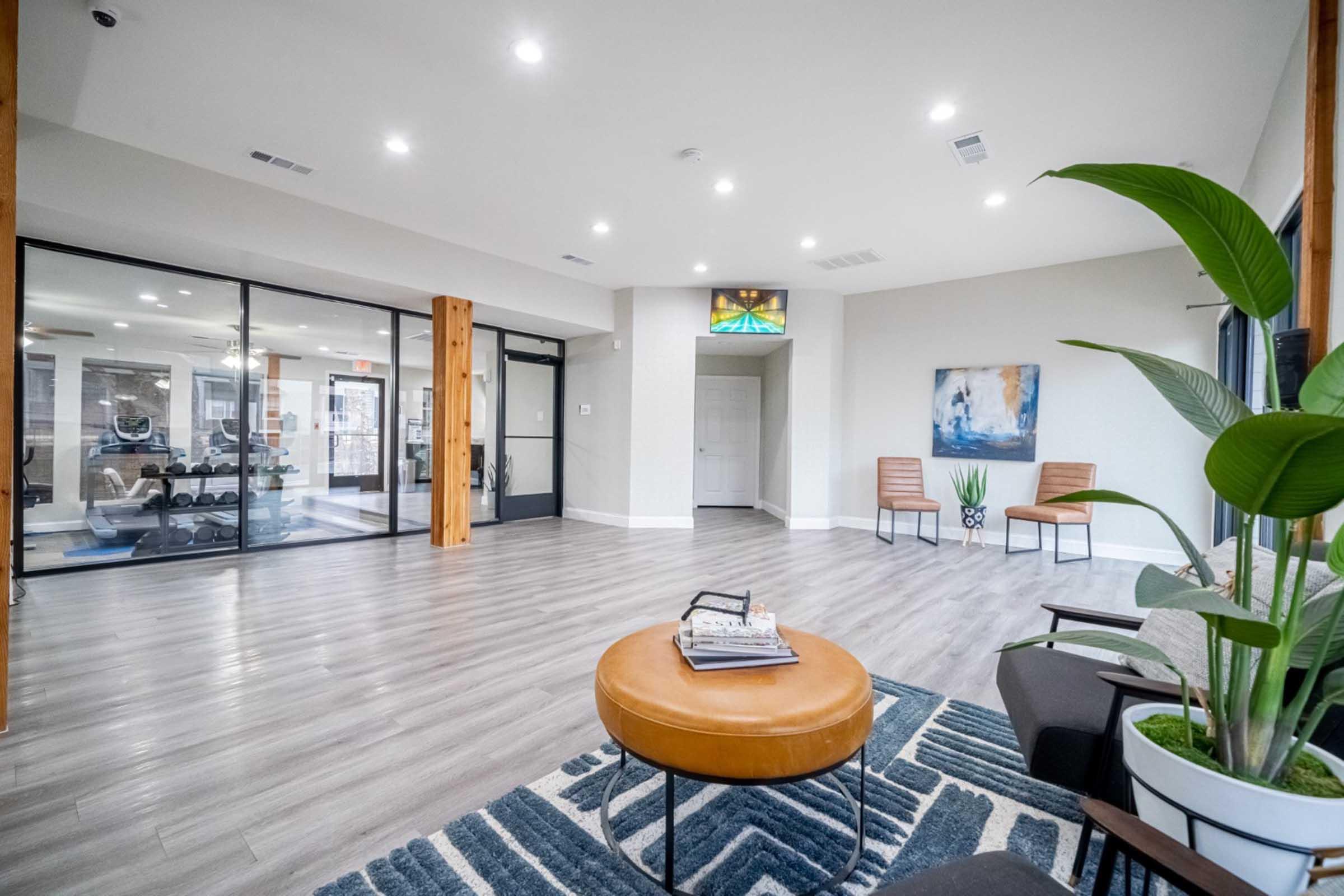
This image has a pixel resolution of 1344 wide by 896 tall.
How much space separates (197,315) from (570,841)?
5798mm

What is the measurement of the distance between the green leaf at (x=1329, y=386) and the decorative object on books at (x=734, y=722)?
3.73ft

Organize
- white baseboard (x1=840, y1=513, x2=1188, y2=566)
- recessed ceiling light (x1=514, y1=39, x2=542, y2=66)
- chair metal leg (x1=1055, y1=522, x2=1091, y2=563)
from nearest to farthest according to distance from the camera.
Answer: recessed ceiling light (x1=514, y1=39, x2=542, y2=66) → chair metal leg (x1=1055, y1=522, x2=1091, y2=563) → white baseboard (x1=840, y1=513, x2=1188, y2=566)

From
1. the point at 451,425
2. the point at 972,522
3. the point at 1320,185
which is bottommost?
the point at 972,522

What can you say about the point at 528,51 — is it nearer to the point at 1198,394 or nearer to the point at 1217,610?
the point at 1198,394

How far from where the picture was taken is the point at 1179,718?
4.17 feet

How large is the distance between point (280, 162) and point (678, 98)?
10.2 feet

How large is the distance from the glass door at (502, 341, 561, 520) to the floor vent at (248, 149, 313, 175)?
3317mm

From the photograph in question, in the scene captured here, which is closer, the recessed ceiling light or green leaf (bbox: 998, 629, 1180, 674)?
green leaf (bbox: 998, 629, 1180, 674)

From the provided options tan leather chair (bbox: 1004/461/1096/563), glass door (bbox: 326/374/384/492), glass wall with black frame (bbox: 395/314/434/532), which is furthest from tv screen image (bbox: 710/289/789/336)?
glass door (bbox: 326/374/384/492)

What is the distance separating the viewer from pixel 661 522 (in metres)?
7.35

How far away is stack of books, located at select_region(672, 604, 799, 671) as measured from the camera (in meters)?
1.72

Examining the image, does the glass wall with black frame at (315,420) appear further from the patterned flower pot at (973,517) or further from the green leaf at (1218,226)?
the patterned flower pot at (973,517)

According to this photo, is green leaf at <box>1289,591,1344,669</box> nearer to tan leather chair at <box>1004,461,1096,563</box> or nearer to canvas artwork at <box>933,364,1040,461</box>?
tan leather chair at <box>1004,461,1096,563</box>

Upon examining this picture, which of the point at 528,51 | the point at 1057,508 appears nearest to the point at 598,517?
the point at 1057,508
